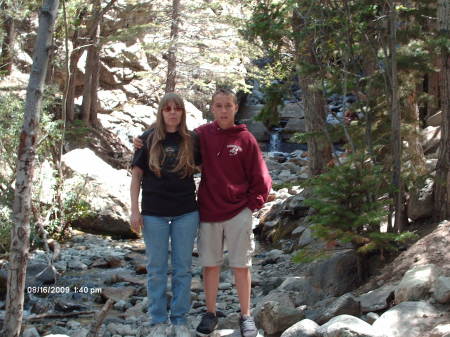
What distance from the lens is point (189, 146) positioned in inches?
166

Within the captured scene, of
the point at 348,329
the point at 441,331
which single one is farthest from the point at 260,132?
the point at 441,331

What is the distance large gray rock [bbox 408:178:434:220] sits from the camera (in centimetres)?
690

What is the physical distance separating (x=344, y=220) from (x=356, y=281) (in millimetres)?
938

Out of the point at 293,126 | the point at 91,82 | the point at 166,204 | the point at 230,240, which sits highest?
the point at 91,82

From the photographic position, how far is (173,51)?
16.4 metres

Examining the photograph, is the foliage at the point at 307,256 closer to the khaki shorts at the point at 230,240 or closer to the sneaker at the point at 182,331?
the khaki shorts at the point at 230,240

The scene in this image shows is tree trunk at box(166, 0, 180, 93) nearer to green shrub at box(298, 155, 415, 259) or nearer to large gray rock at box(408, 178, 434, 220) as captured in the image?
large gray rock at box(408, 178, 434, 220)

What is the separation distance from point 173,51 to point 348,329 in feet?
44.6

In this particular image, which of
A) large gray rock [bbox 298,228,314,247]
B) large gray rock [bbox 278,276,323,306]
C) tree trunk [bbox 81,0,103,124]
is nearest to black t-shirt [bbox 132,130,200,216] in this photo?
large gray rock [bbox 278,276,323,306]

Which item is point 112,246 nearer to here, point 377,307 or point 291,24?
point 291,24

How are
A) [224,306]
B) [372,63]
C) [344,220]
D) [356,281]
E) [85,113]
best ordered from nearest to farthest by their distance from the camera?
[344,220] → [356,281] → [224,306] → [372,63] → [85,113]

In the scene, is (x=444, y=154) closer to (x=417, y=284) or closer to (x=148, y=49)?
(x=417, y=284)

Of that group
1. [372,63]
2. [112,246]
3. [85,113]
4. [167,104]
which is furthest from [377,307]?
[85,113]

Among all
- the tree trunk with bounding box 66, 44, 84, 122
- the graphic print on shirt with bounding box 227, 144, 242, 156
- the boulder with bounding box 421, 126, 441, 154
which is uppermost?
the tree trunk with bounding box 66, 44, 84, 122
